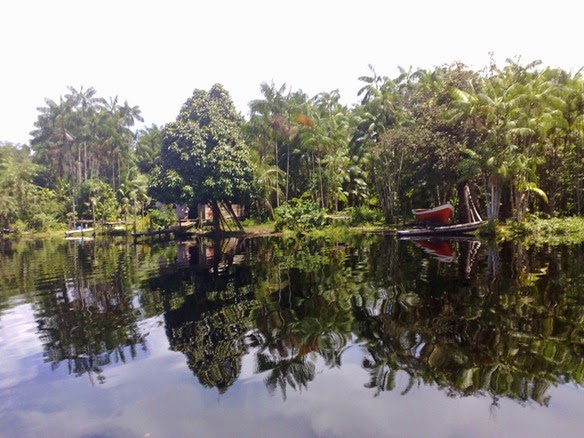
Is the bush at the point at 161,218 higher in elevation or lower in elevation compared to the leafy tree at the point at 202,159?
lower

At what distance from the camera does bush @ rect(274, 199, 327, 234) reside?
118ft

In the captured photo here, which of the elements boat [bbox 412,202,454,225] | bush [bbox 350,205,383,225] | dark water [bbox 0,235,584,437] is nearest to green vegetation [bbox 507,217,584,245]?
boat [bbox 412,202,454,225]

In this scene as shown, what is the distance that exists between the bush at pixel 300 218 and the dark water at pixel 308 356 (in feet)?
70.5

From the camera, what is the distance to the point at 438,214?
29.0 m

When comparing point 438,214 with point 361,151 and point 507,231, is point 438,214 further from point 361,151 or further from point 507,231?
point 361,151

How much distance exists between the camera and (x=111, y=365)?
7.66m

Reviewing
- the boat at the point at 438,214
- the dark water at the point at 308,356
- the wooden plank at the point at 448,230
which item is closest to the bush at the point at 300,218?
the boat at the point at 438,214

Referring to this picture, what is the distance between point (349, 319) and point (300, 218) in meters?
27.1

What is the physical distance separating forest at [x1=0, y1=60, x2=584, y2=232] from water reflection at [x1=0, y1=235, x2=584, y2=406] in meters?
10.8

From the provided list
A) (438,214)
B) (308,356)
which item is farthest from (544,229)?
(308,356)

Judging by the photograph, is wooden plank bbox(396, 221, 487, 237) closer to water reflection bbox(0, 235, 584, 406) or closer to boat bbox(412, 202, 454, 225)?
boat bbox(412, 202, 454, 225)

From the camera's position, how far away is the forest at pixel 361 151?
2547 cm

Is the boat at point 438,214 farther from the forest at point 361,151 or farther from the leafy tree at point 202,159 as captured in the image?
the leafy tree at point 202,159

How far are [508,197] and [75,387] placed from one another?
110ft
